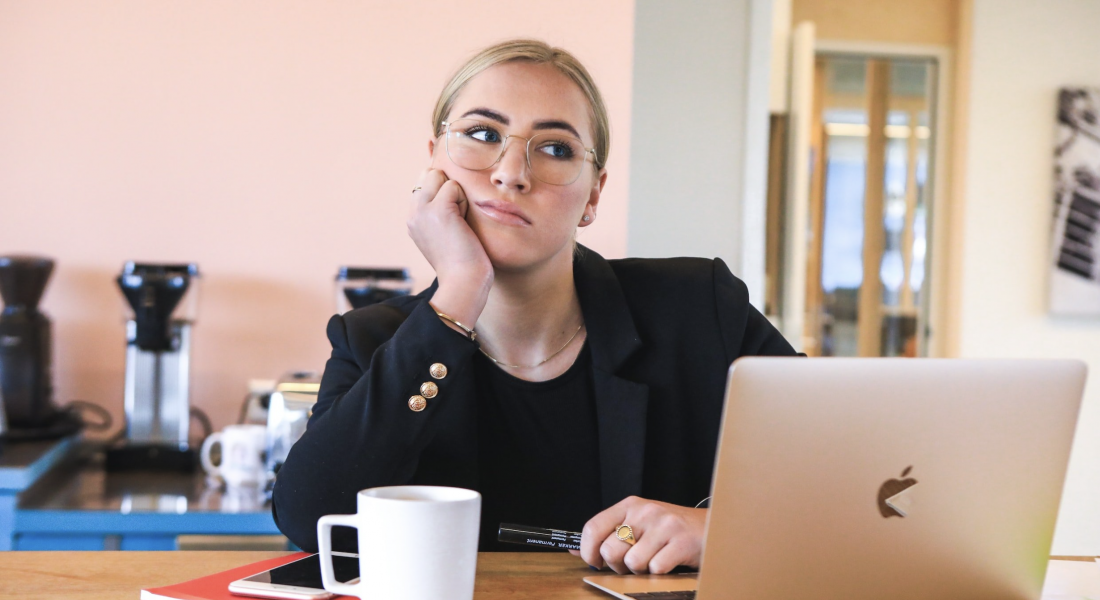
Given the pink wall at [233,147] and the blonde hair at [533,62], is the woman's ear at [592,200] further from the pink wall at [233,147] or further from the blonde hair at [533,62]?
the pink wall at [233,147]

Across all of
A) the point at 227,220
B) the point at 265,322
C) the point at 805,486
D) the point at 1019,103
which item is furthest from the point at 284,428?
the point at 1019,103

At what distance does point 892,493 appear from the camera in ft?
2.17

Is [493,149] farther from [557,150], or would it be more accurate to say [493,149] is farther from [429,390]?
[429,390]

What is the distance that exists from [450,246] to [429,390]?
0.20 m

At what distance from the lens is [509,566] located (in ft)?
2.87

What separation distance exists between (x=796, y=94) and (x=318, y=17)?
1541 millimetres

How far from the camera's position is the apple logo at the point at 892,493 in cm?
66

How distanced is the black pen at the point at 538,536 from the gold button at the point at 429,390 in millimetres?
162

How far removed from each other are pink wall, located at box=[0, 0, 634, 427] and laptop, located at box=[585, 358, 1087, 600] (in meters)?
1.44

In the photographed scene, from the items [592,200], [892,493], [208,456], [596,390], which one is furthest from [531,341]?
[208,456]

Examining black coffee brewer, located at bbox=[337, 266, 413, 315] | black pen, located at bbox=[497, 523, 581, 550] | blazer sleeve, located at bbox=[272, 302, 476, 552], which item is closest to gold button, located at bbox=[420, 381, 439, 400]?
blazer sleeve, located at bbox=[272, 302, 476, 552]

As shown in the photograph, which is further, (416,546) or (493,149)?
(493,149)

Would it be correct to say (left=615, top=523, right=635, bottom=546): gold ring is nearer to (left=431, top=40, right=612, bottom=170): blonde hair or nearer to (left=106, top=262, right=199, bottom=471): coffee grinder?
(left=431, top=40, right=612, bottom=170): blonde hair

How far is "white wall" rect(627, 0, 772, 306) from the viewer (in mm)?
2186
